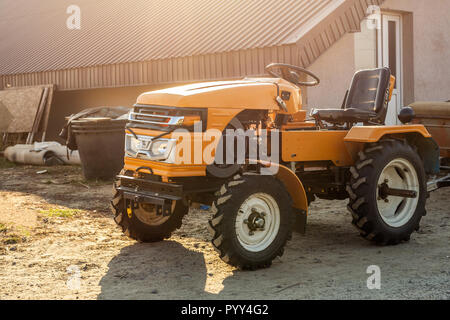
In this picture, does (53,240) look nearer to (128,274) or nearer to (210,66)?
(128,274)

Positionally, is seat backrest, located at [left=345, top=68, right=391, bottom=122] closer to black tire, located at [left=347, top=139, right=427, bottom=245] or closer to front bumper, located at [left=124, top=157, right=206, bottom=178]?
black tire, located at [left=347, top=139, right=427, bottom=245]

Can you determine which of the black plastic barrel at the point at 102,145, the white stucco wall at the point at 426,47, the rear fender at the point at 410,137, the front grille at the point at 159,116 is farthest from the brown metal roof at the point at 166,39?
the front grille at the point at 159,116

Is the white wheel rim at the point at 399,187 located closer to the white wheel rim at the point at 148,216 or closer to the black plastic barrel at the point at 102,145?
the white wheel rim at the point at 148,216

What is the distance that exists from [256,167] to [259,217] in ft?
1.38

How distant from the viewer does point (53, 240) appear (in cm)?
618

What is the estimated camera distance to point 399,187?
6172 millimetres

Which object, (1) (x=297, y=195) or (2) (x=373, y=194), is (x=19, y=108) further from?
(2) (x=373, y=194)

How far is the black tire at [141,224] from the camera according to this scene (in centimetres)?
578

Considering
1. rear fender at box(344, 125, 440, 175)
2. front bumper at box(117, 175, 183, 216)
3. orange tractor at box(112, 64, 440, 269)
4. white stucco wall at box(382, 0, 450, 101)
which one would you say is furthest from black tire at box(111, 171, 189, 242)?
white stucco wall at box(382, 0, 450, 101)

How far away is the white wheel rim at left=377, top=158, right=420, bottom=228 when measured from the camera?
6.04 metres

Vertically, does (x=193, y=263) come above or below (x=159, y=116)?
below

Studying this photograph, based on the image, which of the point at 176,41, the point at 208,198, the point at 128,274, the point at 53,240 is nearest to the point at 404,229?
the point at 208,198

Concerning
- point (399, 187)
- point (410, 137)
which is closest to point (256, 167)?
point (399, 187)

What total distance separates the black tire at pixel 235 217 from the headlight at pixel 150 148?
53 cm
